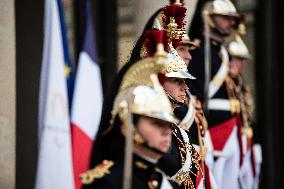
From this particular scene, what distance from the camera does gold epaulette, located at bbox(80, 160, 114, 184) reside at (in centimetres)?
475

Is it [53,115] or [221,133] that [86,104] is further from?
[221,133]

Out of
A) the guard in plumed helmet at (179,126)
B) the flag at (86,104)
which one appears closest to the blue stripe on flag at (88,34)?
the flag at (86,104)

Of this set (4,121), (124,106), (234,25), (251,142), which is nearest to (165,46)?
(124,106)

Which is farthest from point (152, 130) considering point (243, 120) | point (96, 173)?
point (243, 120)

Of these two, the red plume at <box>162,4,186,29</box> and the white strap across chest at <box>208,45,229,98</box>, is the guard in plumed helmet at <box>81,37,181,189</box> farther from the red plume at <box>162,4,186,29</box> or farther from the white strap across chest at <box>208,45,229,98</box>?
the white strap across chest at <box>208,45,229,98</box>

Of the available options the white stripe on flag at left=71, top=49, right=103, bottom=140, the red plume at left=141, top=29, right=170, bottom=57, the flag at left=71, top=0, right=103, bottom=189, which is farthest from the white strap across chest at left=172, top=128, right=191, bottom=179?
the white stripe on flag at left=71, top=49, right=103, bottom=140

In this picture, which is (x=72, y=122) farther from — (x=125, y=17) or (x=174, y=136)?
(x=125, y=17)

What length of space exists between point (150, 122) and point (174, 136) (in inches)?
43.1

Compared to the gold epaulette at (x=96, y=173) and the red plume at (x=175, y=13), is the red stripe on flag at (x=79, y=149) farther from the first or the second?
the gold epaulette at (x=96, y=173)

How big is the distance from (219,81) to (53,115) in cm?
221

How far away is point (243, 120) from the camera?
9.18 metres

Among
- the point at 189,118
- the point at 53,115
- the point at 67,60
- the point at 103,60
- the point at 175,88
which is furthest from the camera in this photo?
the point at 103,60

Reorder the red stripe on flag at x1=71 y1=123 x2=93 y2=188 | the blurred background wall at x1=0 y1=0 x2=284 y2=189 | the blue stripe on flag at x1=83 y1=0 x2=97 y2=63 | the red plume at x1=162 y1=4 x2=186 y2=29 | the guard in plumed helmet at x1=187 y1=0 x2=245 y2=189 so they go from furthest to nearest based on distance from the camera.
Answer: the guard in plumed helmet at x1=187 y1=0 x2=245 y2=189 < the blue stripe on flag at x1=83 y1=0 x2=97 y2=63 < the red stripe on flag at x1=71 y1=123 x2=93 y2=188 < the blurred background wall at x1=0 y1=0 x2=284 y2=189 < the red plume at x1=162 y1=4 x2=186 y2=29

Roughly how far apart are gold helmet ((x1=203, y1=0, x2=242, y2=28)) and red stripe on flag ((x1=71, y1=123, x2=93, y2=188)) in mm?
2036
